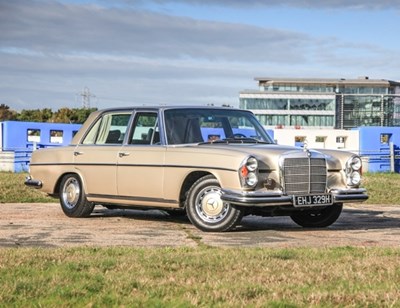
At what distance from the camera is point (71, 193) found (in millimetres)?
11945

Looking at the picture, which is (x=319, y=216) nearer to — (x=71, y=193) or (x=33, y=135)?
(x=71, y=193)

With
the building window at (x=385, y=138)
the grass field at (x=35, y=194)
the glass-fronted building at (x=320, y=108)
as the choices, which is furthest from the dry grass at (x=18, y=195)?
the glass-fronted building at (x=320, y=108)

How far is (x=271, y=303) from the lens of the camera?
498cm

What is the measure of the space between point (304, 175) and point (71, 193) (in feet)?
12.5

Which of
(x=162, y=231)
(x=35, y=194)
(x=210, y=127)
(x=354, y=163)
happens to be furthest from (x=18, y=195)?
(x=354, y=163)

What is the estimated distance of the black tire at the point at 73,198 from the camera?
38.6ft

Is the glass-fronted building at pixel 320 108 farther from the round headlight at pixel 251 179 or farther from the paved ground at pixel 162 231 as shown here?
the round headlight at pixel 251 179

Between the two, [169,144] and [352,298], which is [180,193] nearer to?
[169,144]

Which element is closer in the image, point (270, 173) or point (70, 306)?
point (70, 306)

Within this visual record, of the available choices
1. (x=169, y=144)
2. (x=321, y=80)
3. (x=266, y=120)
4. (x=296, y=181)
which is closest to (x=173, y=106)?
(x=169, y=144)

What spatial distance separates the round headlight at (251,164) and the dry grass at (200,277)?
6.74ft

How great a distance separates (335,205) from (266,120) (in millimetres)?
100978

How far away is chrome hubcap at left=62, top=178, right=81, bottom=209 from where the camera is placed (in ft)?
38.9

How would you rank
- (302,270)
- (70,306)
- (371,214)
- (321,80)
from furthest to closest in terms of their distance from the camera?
(321,80)
(371,214)
(302,270)
(70,306)
